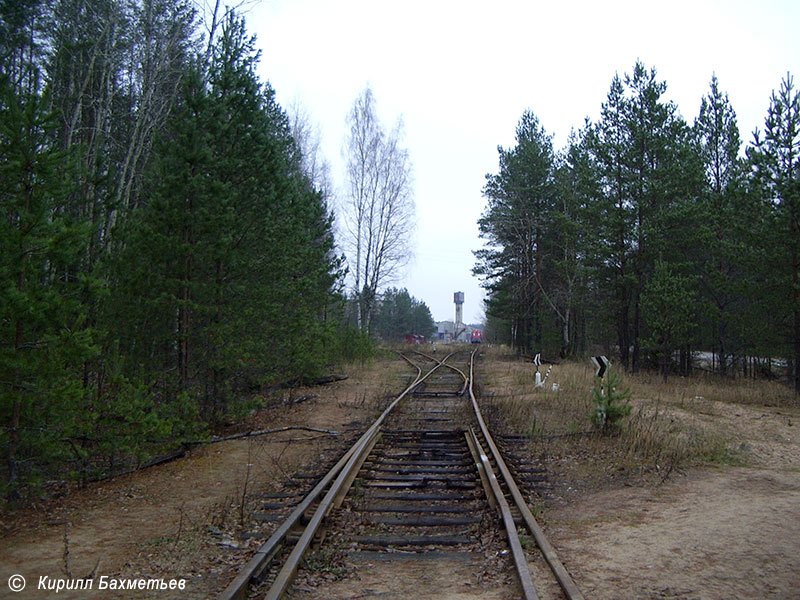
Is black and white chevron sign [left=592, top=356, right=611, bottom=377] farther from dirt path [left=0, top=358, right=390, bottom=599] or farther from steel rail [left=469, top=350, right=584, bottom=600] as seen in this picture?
dirt path [left=0, top=358, right=390, bottom=599]

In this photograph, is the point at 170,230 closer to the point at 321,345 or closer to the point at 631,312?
the point at 321,345

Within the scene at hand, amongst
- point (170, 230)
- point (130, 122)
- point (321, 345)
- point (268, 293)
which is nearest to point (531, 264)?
point (321, 345)

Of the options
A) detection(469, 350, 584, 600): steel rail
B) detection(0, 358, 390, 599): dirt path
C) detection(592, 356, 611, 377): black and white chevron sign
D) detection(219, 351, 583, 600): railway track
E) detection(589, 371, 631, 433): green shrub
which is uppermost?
detection(592, 356, 611, 377): black and white chevron sign

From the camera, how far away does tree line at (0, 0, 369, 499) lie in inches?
236

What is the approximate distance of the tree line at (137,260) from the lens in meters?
6.00

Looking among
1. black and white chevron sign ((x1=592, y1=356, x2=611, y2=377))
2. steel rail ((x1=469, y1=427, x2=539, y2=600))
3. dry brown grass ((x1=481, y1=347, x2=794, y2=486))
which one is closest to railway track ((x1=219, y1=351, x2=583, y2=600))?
steel rail ((x1=469, y1=427, x2=539, y2=600))

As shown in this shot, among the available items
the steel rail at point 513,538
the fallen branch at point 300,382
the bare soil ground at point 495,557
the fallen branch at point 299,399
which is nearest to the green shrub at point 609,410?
the bare soil ground at point 495,557

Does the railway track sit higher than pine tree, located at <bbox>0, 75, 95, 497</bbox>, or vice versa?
pine tree, located at <bbox>0, 75, 95, 497</bbox>

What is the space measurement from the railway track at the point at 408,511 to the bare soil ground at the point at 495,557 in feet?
0.84

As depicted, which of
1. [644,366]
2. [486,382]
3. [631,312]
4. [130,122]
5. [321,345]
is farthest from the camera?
[631,312]

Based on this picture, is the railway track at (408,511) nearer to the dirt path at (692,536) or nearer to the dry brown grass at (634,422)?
the dirt path at (692,536)

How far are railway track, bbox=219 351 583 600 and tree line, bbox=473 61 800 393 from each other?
48.5 feet

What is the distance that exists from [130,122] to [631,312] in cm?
2455

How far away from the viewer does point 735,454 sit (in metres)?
9.42
